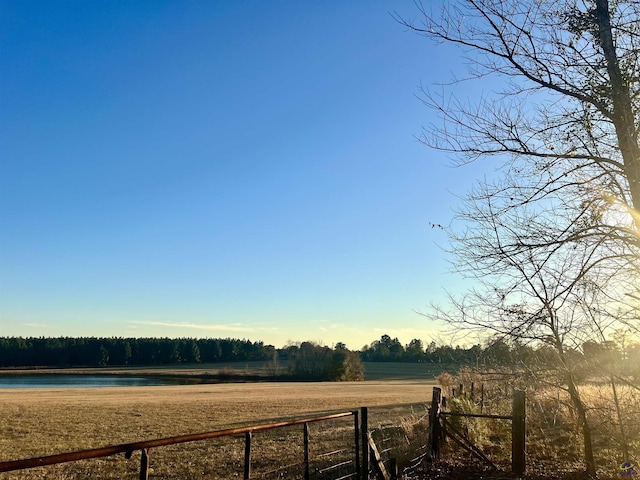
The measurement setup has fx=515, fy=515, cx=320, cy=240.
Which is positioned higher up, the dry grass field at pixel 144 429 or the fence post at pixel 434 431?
the fence post at pixel 434 431

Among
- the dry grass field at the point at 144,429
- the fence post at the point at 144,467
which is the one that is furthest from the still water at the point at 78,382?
the fence post at the point at 144,467

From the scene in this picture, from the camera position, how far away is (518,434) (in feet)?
29.6

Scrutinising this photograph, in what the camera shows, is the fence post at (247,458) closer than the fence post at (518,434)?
Yes

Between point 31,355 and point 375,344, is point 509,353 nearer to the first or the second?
point 375,344

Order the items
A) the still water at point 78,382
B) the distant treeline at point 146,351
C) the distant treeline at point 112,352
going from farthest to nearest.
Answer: the distant treeline at point 112,352 < the distant treeline at point 146,351 < the still water at point 78,382

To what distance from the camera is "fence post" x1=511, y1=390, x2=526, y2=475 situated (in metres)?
8.87

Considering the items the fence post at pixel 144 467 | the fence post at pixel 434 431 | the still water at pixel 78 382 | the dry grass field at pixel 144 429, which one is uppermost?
the fence post at pixel 144 467

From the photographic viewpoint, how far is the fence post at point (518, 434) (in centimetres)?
887

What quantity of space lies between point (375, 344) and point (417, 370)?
4178 centimetres

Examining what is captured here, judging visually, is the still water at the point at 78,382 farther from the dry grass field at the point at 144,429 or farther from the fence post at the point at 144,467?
the fence post at the point at 144,467

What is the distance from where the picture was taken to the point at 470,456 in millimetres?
10227

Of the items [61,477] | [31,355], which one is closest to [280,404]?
[61,477]

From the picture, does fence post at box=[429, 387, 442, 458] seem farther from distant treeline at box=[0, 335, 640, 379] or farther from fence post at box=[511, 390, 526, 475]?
distant treeline at box=[0, 335, 640, 379]

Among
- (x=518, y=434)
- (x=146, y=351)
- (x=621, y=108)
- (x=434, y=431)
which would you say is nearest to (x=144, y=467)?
(x=621, y=108)
